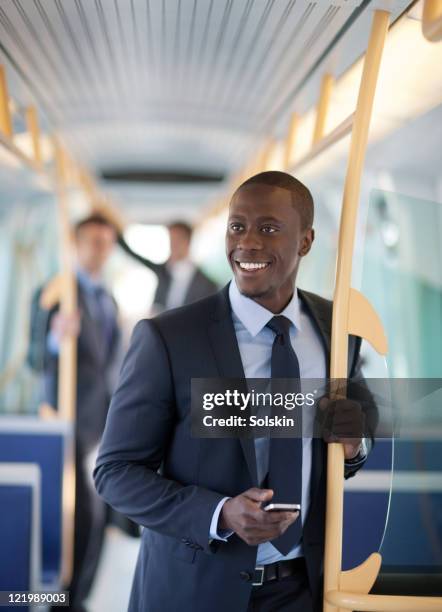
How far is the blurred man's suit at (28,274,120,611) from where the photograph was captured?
16.3 feet

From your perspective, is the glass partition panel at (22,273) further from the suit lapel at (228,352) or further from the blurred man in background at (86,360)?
the suit lapel at (228,352)

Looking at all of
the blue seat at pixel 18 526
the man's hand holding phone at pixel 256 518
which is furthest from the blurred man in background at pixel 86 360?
the man's hand holding phone at pixel 256 518

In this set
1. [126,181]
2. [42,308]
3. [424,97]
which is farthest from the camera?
[126,181]

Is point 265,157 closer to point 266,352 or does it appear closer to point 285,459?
point 266,352

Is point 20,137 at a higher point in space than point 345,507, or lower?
higher

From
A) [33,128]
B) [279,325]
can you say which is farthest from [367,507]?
[33,128]


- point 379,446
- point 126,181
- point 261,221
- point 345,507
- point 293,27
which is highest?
point 126,181

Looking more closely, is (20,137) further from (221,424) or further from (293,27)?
(221,424)

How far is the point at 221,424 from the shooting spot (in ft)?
6.54

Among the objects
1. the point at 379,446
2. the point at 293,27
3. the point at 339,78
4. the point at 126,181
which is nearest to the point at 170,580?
the point at 379,446

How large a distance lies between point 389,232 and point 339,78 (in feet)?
2.08

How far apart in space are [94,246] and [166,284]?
3.02 feet

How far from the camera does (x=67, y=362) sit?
4734mm

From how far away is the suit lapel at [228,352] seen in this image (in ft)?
6.49
